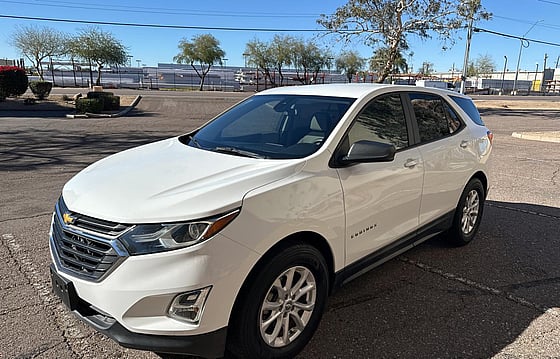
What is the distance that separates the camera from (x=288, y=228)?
2.52m

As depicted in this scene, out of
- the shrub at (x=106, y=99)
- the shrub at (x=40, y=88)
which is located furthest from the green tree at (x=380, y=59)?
the shrub at (x=40, y=88)

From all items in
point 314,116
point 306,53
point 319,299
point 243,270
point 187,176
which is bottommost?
point 319,299

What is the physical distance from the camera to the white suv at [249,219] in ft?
7.26

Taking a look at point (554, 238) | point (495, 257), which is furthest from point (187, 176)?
point (554, 238)

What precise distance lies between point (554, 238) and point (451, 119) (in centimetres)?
202

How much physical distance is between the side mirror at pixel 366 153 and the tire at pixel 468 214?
6.56 ft

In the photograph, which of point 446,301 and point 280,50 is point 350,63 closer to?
point 280,50

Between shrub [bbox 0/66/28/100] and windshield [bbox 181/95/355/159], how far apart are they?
24704mm

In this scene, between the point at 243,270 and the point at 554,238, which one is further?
the point at 554,238

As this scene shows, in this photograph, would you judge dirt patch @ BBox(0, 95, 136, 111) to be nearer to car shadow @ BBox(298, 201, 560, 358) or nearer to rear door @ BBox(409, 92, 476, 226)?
rear door @ BBox(409, 92, 476, 226)

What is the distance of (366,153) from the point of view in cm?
292

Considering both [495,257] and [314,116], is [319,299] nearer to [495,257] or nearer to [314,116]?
[314,116]

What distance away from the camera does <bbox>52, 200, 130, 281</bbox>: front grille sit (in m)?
2.25

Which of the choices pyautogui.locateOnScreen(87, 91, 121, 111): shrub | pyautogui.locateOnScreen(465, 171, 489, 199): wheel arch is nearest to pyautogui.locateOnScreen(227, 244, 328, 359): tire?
pyautogui.locateOnScreen(465, 171, 489, 199): wheel arch
